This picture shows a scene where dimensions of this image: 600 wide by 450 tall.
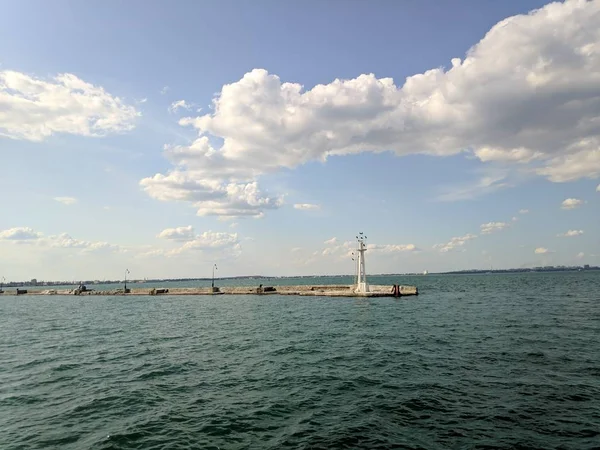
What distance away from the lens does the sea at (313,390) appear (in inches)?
551

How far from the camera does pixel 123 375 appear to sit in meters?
23.9

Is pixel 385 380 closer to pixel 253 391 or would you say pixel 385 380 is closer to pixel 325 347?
pixel 253 391

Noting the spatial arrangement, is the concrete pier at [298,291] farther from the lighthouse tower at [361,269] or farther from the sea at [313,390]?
the sea at [313,390]

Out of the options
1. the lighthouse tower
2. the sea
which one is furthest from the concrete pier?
the sea

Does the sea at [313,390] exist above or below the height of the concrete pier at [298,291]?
below

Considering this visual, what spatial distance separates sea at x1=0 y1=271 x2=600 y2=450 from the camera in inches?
551

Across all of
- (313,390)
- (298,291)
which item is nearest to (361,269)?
(298,291)

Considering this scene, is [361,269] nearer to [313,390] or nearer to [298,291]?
[298,291]

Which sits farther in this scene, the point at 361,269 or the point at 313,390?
the point at 361,269

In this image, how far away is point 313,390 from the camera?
1941 centimetres

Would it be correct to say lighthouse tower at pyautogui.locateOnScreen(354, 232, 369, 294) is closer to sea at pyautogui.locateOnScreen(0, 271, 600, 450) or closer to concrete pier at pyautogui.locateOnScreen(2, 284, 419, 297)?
concrete pier at pyautogui.locateOnScreen(2, 284, 419, 297)

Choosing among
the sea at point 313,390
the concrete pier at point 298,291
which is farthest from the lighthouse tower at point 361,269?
the sea at point 313,390

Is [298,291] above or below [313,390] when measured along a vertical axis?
above

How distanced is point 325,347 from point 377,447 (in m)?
18.2
